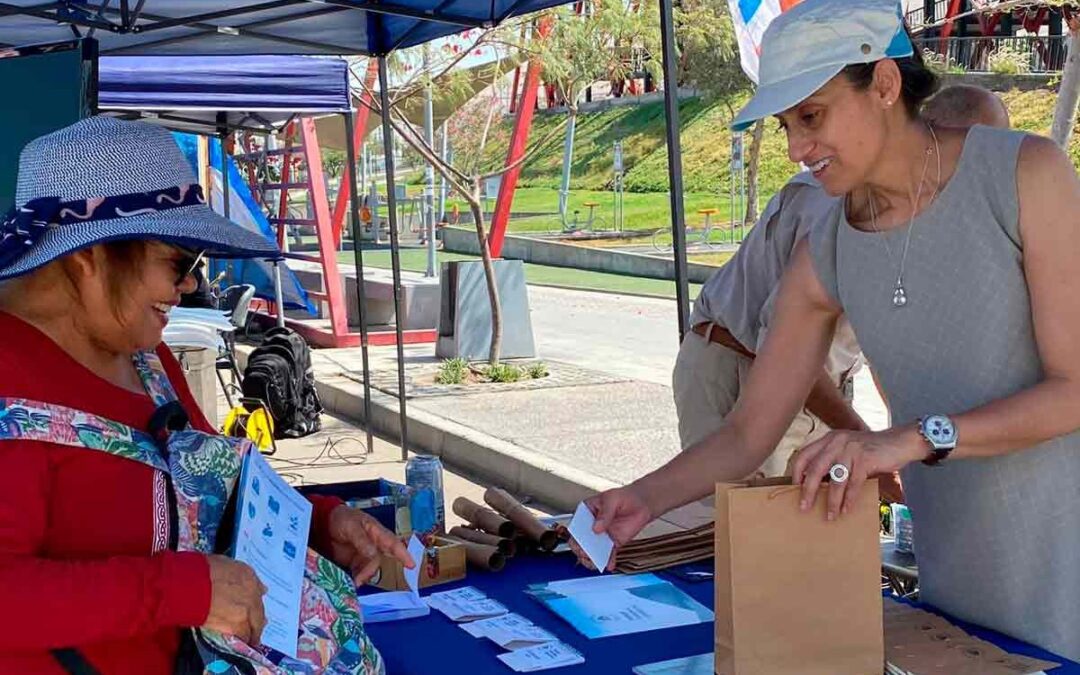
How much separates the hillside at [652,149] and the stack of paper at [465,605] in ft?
77.2

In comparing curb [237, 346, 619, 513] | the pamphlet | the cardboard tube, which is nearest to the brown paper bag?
the pamphlet

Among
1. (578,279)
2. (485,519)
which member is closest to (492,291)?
(485,519)

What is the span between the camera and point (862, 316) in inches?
81.5

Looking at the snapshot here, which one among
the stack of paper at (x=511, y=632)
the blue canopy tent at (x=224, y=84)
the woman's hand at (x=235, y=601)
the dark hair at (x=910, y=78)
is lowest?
the stack of paper at (x=511, y=632)

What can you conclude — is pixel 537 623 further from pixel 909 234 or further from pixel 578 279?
pixel 578 279

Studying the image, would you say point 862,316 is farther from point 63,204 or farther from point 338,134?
point 338,134

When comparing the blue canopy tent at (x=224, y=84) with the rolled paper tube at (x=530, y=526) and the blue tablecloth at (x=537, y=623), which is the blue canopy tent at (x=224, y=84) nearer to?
the rolled paper tube at (x=530, y=526)

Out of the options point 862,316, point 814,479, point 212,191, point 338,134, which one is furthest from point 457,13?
point 338,134

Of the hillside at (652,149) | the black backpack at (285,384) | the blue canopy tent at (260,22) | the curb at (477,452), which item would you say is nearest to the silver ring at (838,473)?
the blue canopy tent at (260,22)

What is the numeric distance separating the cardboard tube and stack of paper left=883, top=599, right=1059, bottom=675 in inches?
35.3

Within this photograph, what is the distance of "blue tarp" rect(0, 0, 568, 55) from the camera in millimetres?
5246

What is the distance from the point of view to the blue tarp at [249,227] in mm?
11871

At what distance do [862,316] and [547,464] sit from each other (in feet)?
15.7

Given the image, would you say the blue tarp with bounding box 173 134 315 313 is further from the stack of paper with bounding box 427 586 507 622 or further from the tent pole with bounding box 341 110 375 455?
the stack of paper with bounding box 427 586 507 622
